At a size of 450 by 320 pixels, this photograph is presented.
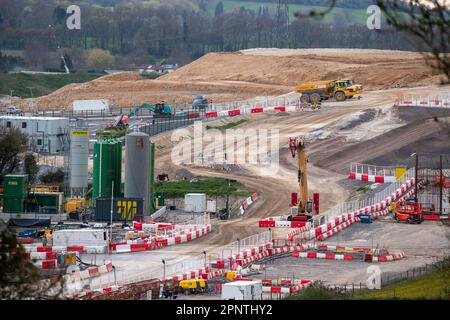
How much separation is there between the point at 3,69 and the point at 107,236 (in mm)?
66796

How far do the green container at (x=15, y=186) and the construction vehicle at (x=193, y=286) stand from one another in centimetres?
1370

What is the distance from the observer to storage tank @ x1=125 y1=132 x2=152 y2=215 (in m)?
43.3

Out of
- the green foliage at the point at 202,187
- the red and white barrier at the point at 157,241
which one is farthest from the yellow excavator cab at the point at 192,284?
the green foliage at the point at 202,187

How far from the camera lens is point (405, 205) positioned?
44.1 meters

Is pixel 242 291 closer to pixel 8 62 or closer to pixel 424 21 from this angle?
pixel 424 21

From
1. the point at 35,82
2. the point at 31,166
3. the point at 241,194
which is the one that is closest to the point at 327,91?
the point at 241,194

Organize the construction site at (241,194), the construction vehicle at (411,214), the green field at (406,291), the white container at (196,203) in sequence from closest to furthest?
1. the green field at (406,291)
2. the construction site at (241,194)
3. the construction vehicle at (411,214)
4. the white container at (196,203)

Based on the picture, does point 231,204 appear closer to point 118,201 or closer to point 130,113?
point 118,201

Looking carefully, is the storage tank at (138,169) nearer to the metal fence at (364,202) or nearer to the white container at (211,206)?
the white container at (211,206)

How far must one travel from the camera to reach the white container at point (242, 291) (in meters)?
26.4

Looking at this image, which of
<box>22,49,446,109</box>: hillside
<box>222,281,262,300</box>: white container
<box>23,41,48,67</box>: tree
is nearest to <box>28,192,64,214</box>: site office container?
<box>222,281,262,300</box>: white container

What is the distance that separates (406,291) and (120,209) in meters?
16.8

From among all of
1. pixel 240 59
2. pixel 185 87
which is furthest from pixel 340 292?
pixel 240 59

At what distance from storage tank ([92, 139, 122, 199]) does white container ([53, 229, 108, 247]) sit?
7.22m
